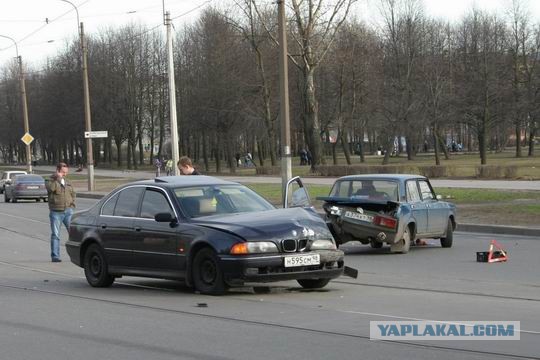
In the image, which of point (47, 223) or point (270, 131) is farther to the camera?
point (270, 131)

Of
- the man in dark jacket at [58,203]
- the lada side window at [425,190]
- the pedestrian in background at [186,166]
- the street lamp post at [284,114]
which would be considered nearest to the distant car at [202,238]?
the pedestrian in background at [186,166]

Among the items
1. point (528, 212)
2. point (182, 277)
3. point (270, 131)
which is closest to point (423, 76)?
point (270, 131)

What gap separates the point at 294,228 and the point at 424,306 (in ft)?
5.90

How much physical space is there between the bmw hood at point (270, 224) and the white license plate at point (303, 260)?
0.79ft

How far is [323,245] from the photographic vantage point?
10.6 meters

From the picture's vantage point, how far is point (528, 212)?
24266 millimetres

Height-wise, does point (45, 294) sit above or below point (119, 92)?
below

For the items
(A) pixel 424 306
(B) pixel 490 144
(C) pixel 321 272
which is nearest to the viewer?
(A) pixel 424 306

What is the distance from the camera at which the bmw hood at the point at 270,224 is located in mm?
10250

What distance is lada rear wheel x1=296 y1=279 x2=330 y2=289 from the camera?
11.3 meters

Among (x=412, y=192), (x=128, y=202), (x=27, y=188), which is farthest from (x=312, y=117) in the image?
(x=128, y=202)

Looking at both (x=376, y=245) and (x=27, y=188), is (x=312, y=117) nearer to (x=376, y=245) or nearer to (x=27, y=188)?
(x=27, y=188)

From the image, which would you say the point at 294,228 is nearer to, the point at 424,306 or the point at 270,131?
the point at 424,306

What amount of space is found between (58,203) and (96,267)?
4221 millimetres
